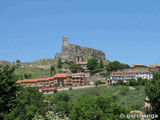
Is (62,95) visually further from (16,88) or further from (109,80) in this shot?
(16,88)

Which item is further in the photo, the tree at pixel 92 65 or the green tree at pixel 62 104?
the tree at pixel 92 65

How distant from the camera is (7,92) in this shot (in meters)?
46.6

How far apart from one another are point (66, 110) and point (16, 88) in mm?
42217

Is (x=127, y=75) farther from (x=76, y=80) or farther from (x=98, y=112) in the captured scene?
(x=98, y=112)

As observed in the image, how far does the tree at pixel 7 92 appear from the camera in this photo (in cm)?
4501

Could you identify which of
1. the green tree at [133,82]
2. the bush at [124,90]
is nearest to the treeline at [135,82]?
the green tree at [133,82]

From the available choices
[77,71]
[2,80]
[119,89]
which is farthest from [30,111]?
[77,71]

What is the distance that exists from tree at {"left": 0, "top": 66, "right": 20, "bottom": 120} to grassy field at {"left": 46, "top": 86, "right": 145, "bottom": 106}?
51939 mm

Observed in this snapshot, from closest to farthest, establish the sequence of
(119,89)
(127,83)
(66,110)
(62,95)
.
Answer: (66,110), (62,95), (119,89), (127,83)

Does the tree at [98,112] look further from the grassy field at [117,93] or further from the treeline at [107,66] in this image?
the treeline at [107,66]

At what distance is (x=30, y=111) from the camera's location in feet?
155

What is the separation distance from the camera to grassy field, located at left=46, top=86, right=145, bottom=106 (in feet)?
318

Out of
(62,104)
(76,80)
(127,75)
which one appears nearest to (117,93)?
(62,104)

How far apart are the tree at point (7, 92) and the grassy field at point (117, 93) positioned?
51.9 meters
